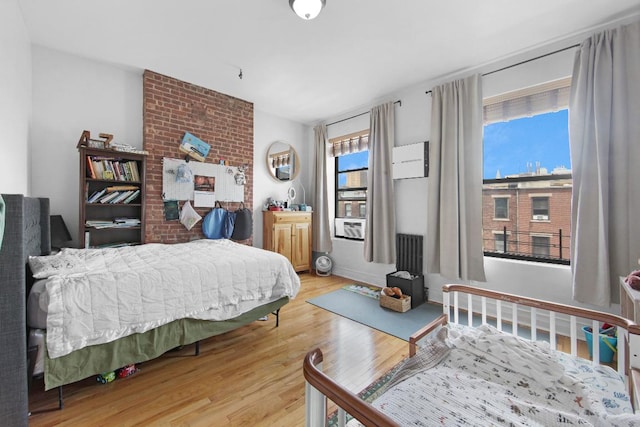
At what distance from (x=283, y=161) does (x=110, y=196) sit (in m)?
2.55

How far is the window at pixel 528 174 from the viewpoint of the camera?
2570 mm

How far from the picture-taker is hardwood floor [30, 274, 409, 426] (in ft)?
4.84

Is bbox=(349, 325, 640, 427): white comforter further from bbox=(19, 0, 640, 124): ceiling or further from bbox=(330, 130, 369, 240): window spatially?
bbox=(330, 130, 369, 240): window

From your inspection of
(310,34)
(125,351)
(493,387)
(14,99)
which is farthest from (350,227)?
(14,99)

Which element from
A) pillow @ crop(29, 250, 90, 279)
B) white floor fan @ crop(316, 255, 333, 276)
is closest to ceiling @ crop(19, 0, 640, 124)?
pillow @ crop(29, 250, 90, 279)

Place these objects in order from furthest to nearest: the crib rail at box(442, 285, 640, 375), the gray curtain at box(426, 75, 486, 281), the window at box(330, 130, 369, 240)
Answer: the window at box(330, 130, 369, 240)
the gray curtain at box(426, 75, 486, 281)
the crib rail at box(442, 285, 640, 375)

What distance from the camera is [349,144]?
428cm

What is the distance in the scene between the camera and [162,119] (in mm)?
3301

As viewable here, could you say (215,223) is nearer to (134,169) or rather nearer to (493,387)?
(134,169)

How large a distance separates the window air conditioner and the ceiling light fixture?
2946 mm

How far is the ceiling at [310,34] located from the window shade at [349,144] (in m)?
0.91

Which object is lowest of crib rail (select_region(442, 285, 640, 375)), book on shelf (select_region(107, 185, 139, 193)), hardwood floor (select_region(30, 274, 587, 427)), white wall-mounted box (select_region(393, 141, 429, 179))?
hardwood floor (select_region(30, 274, 587, 427))

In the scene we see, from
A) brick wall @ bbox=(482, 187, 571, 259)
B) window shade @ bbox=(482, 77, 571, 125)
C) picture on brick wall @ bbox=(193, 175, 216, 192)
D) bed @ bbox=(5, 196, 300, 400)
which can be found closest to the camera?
bed @ bbox=(5, 196, 300, 400)

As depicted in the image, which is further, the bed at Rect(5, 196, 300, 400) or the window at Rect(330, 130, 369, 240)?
the window at Rect(330, 130, 369, 240)
